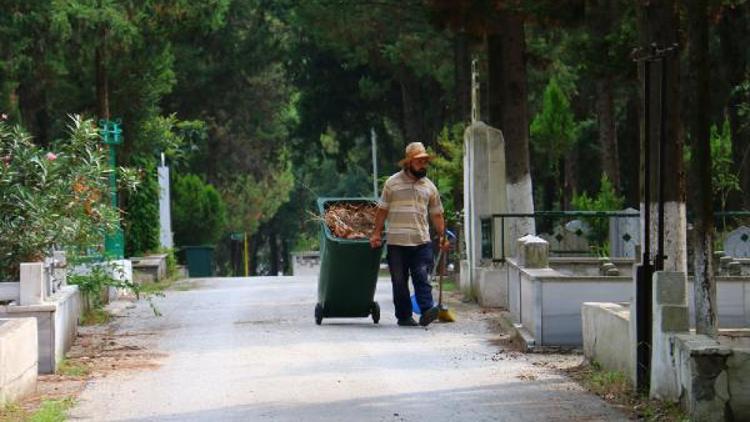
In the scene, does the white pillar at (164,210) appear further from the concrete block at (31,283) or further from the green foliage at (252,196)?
the concrete block at (31,283)

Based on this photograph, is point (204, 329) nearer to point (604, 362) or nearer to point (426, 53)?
point (604, 362)

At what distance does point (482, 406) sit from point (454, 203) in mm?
22028

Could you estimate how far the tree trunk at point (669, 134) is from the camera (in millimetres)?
13523

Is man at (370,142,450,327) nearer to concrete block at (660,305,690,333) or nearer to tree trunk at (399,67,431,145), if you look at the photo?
concrete block at (660,305,690,333)

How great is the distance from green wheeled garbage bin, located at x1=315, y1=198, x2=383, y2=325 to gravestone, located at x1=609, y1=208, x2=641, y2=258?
17.7ft

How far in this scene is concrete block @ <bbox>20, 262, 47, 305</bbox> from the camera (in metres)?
14.1

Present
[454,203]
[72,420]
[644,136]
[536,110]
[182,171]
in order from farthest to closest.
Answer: [182,171]
[536,110]
[454,203]
[644,136]
[72,420]

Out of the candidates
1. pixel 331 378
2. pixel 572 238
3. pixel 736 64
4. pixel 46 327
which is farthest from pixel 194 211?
pixel 331 378

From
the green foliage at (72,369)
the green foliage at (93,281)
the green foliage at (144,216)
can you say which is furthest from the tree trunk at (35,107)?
the green foliage at (72,369)

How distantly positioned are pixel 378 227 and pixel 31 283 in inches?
180

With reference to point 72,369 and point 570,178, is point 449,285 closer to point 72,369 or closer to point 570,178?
point 72,369

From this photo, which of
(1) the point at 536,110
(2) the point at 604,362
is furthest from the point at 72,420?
(1) the point at 536,110

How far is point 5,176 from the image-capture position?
16.1 meters

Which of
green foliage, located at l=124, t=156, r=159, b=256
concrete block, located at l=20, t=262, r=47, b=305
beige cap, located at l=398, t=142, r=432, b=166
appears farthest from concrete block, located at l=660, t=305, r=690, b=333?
green foliage, located at l=124, t=156, r=159, b=256
